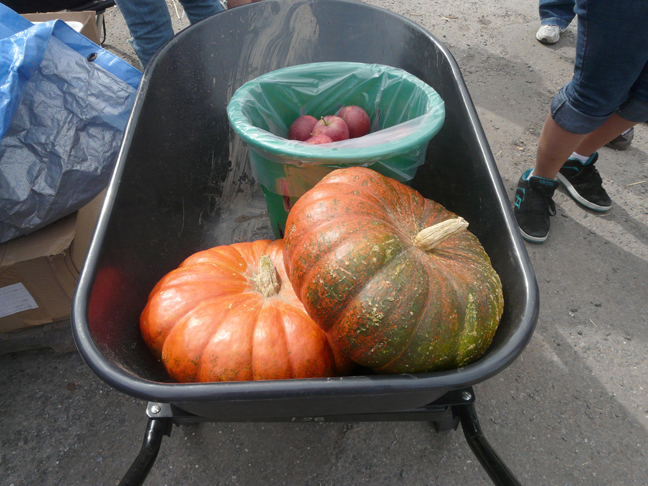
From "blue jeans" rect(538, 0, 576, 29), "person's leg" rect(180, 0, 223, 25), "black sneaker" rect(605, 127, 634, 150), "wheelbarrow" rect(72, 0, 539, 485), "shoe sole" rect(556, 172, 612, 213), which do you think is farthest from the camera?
"blue jeans" rect(538, 0, 576, 29)

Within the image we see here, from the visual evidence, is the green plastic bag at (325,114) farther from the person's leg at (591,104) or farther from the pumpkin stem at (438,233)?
the person's leg at (591,104)

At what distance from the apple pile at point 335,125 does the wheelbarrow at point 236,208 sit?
275 millimetres

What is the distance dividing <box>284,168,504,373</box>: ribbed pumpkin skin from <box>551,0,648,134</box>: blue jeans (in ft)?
2.89

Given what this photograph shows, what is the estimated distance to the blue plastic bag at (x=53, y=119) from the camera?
1.15 m

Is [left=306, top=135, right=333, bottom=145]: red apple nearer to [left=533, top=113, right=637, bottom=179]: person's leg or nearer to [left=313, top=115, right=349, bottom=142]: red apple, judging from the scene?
[left=313, top=115, right=349, bottom=142]: red apple

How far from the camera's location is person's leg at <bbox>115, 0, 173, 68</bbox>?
Answer: 5.62 feet

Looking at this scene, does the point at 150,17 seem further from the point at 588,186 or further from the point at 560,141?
the point at 588,186

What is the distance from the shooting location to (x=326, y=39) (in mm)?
1707

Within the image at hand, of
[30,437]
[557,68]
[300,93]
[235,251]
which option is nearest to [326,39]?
[300,93]

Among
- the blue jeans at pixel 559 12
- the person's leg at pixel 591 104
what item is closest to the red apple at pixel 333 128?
the person's leg at pixel 591 104

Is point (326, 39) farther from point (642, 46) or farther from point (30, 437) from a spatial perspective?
point (30, 437)

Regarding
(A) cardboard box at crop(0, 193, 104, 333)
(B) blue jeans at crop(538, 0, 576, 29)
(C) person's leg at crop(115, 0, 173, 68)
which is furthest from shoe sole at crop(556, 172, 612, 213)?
(A) cardboard box at crop(0, 193, 104, 333)

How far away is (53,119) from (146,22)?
0.78 metres

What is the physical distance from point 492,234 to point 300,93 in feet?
2.95
